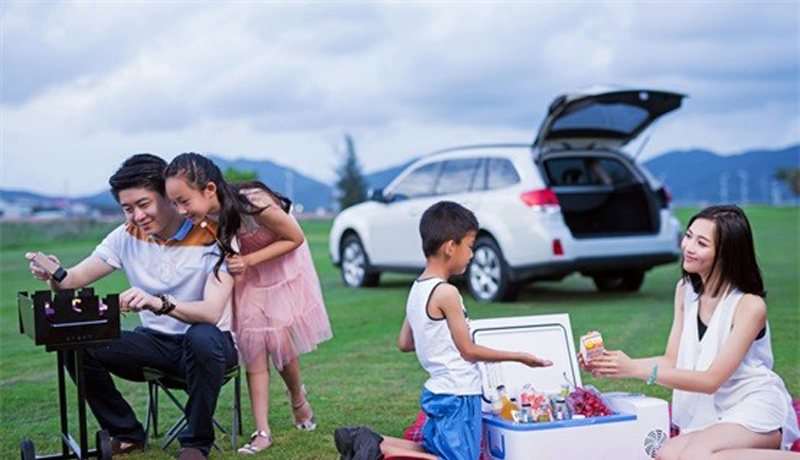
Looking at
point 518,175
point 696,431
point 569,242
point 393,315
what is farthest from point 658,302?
point 696,431

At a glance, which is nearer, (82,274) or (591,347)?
(591,347)

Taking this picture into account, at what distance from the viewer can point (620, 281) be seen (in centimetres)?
1232

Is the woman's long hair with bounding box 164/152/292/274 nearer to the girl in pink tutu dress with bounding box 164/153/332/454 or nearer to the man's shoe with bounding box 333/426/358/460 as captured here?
the girl in pink tutu dress with bounding box 164/153/332/454

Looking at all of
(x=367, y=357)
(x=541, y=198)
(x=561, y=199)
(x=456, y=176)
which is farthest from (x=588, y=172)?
(x=367, y=357)

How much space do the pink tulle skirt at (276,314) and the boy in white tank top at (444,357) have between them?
1.02 meters

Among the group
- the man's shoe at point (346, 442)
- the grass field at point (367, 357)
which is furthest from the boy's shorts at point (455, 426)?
the grass field at point (367, 357)

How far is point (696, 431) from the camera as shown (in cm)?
398

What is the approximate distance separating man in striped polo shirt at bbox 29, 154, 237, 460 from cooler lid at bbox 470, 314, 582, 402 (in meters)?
1.16

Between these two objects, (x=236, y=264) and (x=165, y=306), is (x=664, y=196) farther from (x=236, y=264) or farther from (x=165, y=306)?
(x=165, y=306)

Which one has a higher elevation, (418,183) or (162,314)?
(418,183)

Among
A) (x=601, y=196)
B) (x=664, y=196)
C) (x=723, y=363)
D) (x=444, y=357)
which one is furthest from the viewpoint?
(x=601, y=196)

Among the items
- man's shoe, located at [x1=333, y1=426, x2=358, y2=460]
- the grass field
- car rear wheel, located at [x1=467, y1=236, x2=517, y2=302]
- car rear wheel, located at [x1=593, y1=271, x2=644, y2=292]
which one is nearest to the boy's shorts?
man's shoe, located at [x1=333, y1=426, x2=358, y2=460]

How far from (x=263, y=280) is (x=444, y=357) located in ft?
4.30

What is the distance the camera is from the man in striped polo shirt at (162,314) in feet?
14.7
